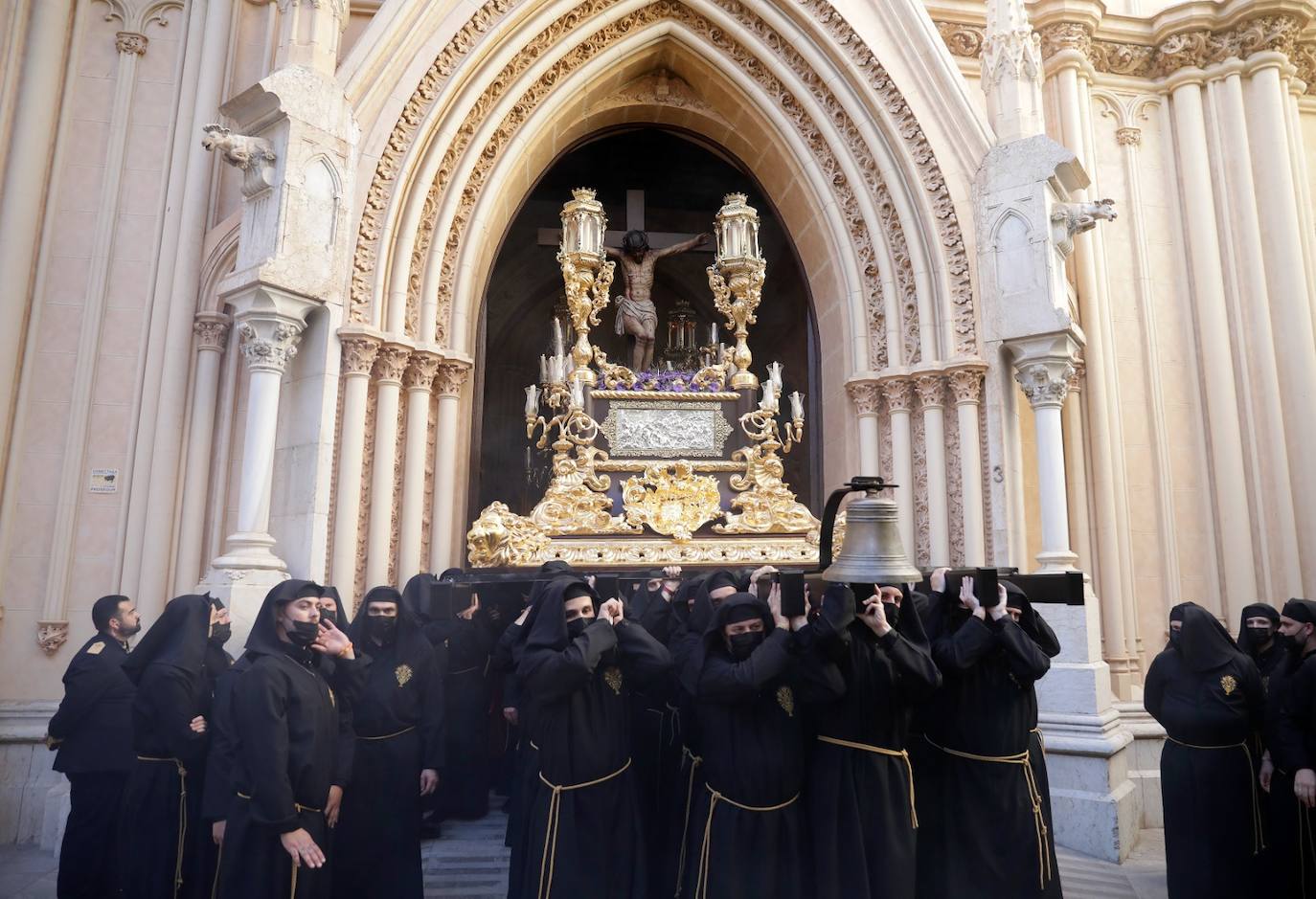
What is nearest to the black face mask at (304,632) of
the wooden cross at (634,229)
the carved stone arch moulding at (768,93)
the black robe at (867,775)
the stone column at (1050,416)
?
the black robe at (867,775)

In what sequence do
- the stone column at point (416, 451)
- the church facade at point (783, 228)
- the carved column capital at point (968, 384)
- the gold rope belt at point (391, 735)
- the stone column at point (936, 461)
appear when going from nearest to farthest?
the gold rope belt at point (391, 735) < the church facade at point (783, 228) < the stone column at point (416, 451) < the carved column capital at point (968, 384) < the stone column at point (936, 461)

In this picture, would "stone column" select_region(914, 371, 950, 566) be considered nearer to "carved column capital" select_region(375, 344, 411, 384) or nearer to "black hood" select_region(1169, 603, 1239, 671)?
"black hood" select_region(1169, 603, 1239, 671)

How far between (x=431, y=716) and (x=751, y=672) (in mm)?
2077

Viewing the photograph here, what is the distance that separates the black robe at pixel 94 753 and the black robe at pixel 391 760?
5.12 ft

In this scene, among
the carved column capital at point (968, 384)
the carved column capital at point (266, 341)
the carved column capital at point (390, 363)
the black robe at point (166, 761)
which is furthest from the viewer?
the carved column capital at point (968, 384)

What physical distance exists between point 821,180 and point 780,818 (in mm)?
6740

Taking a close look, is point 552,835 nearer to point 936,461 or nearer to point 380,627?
point 380,627

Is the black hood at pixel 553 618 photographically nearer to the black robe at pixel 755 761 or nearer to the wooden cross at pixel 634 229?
the black robe at pixel 755 761

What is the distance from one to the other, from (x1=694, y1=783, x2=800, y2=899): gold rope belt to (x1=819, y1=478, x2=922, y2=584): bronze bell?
112cm

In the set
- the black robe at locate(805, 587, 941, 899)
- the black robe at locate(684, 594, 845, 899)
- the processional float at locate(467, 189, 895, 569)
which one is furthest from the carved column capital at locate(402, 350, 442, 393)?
the black robe at locate(805, 587, 941, 899)

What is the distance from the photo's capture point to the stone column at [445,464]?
7430 millimetres

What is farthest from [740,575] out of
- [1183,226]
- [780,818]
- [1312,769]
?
[1183,226]

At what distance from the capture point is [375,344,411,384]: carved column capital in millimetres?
7066

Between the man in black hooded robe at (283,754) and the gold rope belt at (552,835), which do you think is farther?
the gold rope belt at (552,835)
